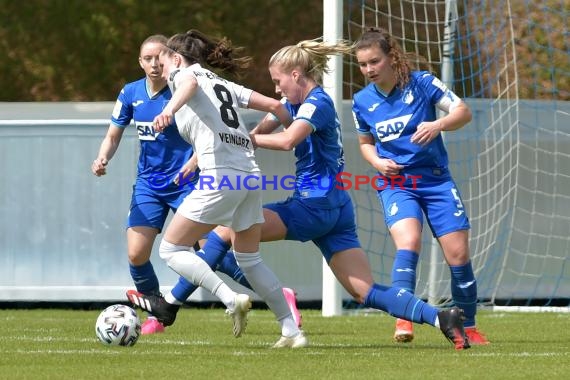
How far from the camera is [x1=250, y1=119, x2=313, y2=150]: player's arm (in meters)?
7.82

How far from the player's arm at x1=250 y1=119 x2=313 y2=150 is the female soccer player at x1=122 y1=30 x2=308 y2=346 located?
6cm

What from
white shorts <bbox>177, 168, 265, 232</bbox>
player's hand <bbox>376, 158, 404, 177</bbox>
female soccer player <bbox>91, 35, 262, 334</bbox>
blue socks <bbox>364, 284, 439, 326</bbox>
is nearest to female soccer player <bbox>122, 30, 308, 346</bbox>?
white shorts <bbox>177, 168, 265, 232</bbox>

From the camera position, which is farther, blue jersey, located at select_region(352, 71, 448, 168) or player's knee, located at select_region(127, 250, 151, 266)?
player's knee, located at select_region(127, 250, 151, 266)

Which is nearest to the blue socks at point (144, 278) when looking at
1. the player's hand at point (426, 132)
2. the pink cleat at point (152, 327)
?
the pink cleat at point (152, 327)

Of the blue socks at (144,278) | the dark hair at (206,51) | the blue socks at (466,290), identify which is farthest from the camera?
the blue socks at (144,278)

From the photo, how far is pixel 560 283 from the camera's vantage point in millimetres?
13414

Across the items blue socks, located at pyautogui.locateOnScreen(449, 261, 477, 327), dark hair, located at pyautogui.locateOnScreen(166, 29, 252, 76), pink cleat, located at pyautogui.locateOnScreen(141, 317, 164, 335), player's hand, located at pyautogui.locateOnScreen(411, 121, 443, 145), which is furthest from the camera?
pink cleat, located at pyautogui.locateOnScreen(141, 317, 164, 335)

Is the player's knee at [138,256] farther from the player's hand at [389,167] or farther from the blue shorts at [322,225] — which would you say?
the player's hand at [389,167]

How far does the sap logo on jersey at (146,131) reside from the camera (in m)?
9.75

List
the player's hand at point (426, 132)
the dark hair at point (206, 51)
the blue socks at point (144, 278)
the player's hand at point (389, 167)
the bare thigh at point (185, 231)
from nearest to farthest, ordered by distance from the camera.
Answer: the bare thigh at point (185, 231) < the dark hair at point (206, 51) < the player's hand at point (426, 132) < the player's hand at point (389, 167) < the blue socks at point (144, 278)

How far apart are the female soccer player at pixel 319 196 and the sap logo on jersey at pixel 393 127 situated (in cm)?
48

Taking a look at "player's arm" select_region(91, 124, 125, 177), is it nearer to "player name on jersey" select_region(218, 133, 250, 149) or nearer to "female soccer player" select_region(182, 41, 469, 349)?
"female soccer player" select_region(182, 41, 469, 349)

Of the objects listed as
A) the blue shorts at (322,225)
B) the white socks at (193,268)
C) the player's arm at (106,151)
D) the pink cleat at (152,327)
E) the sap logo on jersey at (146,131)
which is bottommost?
the pink cleat at (152,327)

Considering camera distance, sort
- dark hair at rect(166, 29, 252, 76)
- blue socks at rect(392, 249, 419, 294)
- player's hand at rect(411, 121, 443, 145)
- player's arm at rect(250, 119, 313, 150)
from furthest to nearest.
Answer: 1. blue socks at rect(392, 249, 419, 294)
2. player's hand at rect(411, 121, 443, 145)
3. dark hair at rect(166, 29, 252, 76)
4. player's arm at rect(250, 119, 313, 150)
